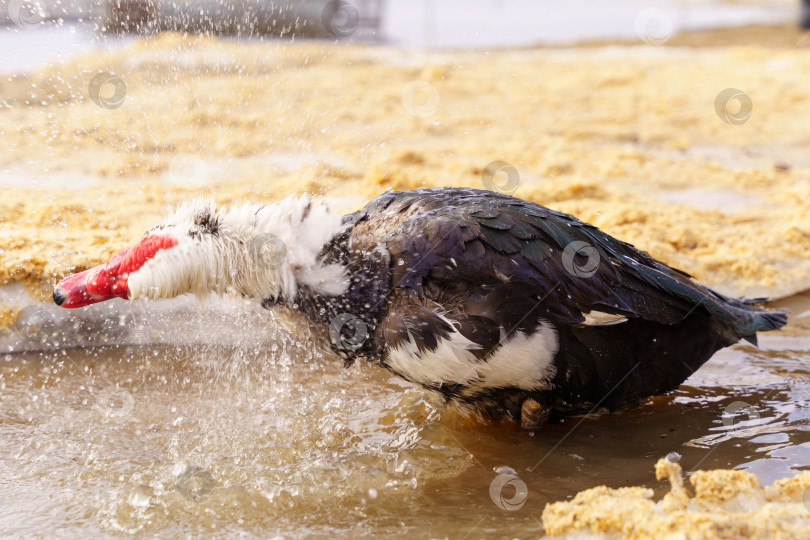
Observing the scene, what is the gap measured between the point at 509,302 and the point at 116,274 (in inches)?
66.5

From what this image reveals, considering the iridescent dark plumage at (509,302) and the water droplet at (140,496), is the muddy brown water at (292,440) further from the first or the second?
the iridescent dark plumage at (509,302)

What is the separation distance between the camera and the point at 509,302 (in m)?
3.28

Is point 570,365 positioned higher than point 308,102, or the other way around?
point 308,102

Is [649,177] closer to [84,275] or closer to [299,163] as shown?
[299,163]

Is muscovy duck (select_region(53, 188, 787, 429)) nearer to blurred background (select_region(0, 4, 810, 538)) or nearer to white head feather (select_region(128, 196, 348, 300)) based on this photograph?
white head feather (select_region(128, 196, 348, 300))

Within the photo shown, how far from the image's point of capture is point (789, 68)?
10461 millimetres

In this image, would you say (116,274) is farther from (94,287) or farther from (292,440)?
(292,440)

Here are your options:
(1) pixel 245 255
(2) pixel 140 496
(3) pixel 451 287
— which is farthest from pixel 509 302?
(2) pixel 140 496

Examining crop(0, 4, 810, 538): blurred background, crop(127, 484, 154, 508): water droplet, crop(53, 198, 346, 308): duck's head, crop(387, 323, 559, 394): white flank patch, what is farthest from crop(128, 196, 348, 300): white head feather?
crop(127, 484, 154, 508): water droplet

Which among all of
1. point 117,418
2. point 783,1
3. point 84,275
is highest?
point 783,1

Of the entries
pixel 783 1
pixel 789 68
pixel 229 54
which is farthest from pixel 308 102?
pixel 783 1

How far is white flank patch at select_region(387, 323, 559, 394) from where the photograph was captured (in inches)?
129

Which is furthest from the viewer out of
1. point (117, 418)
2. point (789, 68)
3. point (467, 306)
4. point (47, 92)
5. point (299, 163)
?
point (789, 68)

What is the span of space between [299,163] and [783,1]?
17635 millimetres
